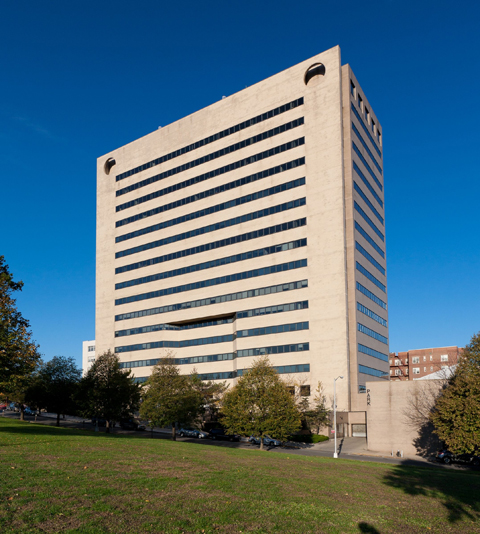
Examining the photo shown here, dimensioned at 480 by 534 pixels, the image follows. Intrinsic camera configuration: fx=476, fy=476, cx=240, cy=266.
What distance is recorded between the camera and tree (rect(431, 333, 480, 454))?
40.4 m

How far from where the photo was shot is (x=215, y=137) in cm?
9494

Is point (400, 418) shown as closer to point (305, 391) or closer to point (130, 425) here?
point (305, 391)

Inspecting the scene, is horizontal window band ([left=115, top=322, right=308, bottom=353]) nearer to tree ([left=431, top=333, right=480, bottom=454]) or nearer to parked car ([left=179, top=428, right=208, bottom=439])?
parked car ([left=179, top=428, right=208, bottom=439])

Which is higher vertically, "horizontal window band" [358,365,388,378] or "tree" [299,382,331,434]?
"horizontal window band" [358,365,388,378]

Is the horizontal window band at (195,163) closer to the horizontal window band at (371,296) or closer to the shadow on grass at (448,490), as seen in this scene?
the horizontal window band at (371,296)

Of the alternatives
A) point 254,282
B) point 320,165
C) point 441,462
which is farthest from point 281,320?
point 441,462

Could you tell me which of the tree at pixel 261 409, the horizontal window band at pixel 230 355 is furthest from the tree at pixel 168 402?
the horizontal window band at pixel 230 355

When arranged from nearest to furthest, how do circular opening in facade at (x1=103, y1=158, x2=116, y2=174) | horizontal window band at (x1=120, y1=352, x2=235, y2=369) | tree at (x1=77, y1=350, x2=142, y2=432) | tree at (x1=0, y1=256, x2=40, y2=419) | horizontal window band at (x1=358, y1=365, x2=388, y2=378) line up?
1. tree at (x1=0, y1=256, x2=40, y2=419)
2. tree at (x1=77, y1=350, x2=142, y2=432)
3. horizontal window band at (x1=358, y1=365, x2=388, y2=378)
4. horizontal window band at (x1=120, y1=352, x2=235, y2=369)
5. circular opening in facade at (x1=103, y1=158, x2=116, y2=174)

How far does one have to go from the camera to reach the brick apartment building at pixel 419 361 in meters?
150

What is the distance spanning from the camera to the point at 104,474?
17.5 meters

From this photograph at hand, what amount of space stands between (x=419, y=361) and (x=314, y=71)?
356ft

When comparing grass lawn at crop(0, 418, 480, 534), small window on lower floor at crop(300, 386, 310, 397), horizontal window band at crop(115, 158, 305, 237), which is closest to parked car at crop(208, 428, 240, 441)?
small window on lower floor at crop(300, 386, 310, 397)

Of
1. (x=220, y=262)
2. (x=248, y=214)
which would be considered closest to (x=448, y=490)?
(x=248, y=214)

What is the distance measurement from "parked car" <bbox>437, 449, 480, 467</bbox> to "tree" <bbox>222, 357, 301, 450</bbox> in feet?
49.9
